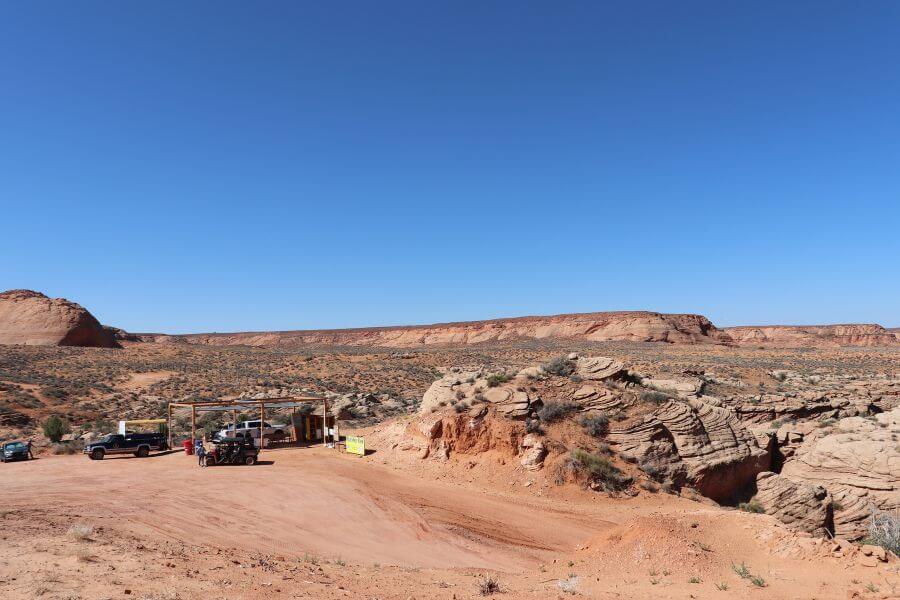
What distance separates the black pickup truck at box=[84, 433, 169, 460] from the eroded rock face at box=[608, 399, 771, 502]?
2224cm

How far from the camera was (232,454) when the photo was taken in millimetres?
22984

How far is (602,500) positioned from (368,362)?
4778 centimetres

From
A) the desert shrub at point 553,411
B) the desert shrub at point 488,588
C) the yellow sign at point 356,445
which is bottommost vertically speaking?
the yellow sign at point 356,445

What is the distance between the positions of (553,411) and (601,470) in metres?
3.12

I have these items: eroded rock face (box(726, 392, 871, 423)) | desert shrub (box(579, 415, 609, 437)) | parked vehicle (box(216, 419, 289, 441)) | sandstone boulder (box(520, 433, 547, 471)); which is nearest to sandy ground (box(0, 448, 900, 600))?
sandstone boulder (box(520, 433, 547, 471))

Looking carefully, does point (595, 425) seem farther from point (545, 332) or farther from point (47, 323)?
point (545, 332)

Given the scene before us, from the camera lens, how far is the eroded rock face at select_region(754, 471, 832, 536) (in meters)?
17.7

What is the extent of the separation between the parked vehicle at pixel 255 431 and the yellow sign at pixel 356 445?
5.54m

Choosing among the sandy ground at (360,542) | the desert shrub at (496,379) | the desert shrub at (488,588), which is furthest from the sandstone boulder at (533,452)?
the desert shrub at (488,588)

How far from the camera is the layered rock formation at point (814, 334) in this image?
118750 mm

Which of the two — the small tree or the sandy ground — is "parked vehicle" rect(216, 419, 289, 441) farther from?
the small tree

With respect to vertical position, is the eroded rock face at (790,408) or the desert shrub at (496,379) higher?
the desert shrub at (496,379)

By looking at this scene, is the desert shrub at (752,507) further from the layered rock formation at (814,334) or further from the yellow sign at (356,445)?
the layered rock formation at (814,334)

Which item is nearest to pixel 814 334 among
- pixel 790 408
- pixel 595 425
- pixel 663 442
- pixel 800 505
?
pixel 790 408
